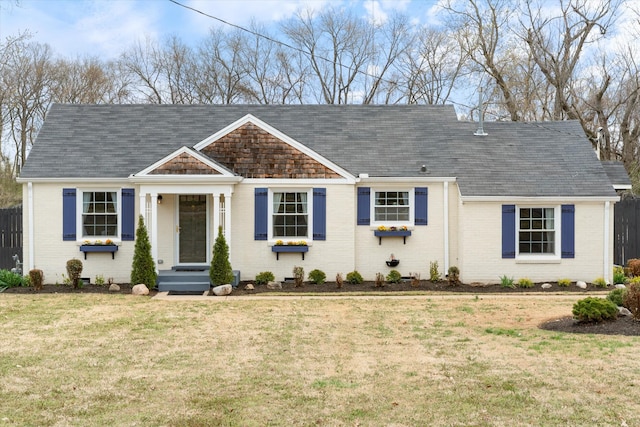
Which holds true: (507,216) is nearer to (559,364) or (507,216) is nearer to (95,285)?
(559,364)

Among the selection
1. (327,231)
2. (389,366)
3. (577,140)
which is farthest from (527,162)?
(389,366)

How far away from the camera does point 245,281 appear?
54.5 ft

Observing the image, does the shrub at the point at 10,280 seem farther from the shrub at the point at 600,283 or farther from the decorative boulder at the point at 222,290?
the shrub at the point at 600,283

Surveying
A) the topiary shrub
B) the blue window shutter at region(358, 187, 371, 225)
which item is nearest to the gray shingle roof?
the blue window shutter at region(358, 187, 371, 225)

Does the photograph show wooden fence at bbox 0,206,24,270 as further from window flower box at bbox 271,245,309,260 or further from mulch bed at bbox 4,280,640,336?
window flower box at bbox 271,245,309,260

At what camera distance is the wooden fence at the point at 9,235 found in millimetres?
18422

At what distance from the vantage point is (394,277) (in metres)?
16.5

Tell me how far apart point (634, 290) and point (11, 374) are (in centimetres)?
911

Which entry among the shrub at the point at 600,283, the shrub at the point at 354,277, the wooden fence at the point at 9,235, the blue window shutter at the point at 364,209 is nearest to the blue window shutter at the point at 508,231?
the shrub at the point at 600,283

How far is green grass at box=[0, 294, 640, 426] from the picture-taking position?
5895 mm

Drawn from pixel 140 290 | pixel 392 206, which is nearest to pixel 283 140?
pixel 392 206

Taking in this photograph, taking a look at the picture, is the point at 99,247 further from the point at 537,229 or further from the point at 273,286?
the point at 537,229

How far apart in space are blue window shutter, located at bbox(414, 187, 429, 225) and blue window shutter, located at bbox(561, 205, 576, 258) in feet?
11.7

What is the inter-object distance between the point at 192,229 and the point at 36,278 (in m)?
4.08
